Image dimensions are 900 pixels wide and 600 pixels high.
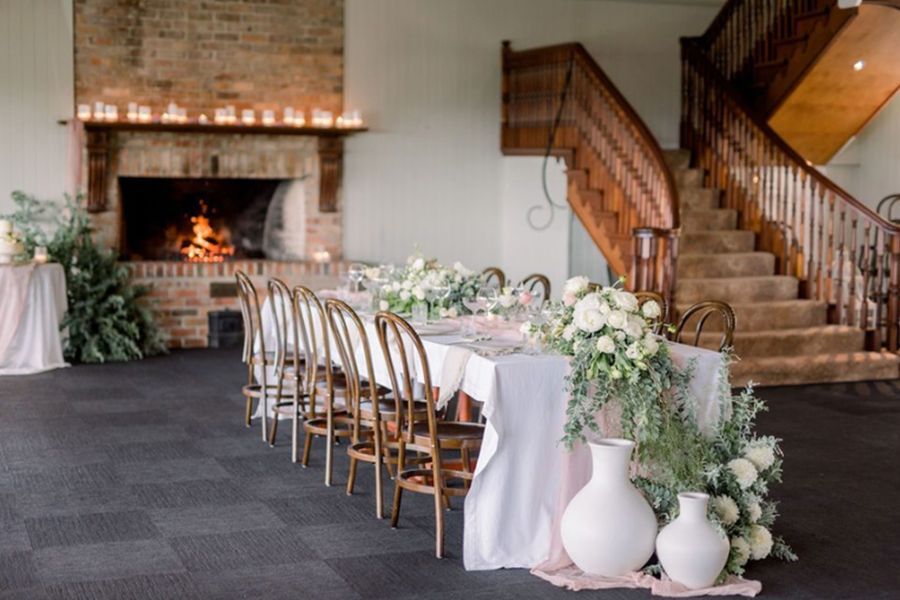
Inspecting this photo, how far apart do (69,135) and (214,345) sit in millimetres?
2232

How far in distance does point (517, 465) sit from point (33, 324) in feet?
20.0

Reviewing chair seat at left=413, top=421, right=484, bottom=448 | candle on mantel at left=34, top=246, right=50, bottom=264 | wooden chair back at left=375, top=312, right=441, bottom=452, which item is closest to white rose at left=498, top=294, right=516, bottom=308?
wooden chair back at left=375, top=312, right=441, bottom=452

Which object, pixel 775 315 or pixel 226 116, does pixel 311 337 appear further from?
pixel 226 116

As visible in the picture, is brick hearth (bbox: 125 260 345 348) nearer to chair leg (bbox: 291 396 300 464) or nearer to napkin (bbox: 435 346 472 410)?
chair leg (bbox: 291 396 300 464)

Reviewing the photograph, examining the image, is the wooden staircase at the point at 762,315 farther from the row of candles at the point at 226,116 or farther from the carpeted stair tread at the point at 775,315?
the row of candles at the point at 226,116

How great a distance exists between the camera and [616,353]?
15.3ft

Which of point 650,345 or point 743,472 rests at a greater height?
point 650,345

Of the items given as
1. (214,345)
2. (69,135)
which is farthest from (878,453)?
(69,135)

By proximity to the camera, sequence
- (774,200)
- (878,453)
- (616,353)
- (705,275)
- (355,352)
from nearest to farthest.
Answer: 1. (616,353)
2. (355,352)
3. (878,453)
4. (705,275)
5. (774,200)

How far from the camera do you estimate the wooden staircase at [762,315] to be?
31.0 feet

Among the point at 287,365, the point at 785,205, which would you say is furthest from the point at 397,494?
the point at 785,205

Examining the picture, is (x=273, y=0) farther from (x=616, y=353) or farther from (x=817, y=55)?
(x=616, y=353)

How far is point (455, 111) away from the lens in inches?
480

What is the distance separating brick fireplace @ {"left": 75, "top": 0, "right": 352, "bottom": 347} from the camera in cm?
1088
